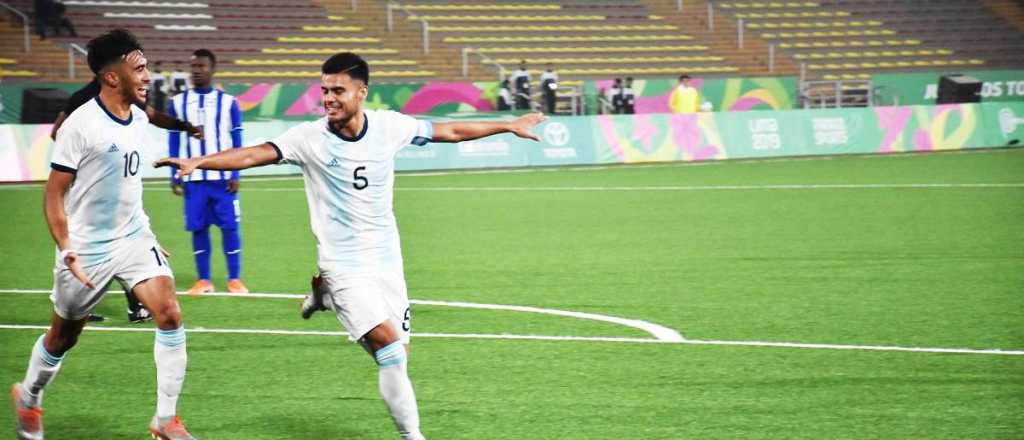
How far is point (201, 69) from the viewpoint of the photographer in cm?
1160

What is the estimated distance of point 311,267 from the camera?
1390cm

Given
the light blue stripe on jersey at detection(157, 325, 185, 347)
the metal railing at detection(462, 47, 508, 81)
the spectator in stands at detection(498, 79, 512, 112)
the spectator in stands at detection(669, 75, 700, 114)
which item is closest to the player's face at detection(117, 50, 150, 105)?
the light blue stripe on jersey at detection(157, 325, 185, 347)

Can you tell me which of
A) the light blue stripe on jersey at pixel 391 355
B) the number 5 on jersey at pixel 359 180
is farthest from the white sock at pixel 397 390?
the number 5 on jersey at pixel 359 180

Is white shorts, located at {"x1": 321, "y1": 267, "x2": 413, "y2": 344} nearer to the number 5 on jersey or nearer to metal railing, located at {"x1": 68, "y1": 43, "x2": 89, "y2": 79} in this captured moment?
the number 5 on jersey

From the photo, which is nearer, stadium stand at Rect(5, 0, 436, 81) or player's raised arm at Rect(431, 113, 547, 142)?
player's raised arm at Rect(431, 113, 547, 142)

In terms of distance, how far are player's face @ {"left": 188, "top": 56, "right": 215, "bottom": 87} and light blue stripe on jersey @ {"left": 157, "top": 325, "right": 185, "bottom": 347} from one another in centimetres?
555

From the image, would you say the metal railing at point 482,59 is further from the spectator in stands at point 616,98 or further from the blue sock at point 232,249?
the blue sock at point 232,249

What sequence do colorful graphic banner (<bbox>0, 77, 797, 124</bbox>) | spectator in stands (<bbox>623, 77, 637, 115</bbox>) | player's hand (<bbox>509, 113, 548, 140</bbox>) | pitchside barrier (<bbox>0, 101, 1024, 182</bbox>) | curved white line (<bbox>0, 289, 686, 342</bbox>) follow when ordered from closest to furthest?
player's hand (<bbox>509, 113, 548, 140</bbox>)
curved white line (<bbox>0, 289, 686, 342</bbox>)
pitchside barrier (<bbox>0, 101, 1024, 182</bbox>)
colorful graphic banner (<bbox>0, 77, 797, 124</bbox>)
spectator in stands (<bbox>623, 77, 637, 115</bbox>)

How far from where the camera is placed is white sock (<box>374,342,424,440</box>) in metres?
5.84

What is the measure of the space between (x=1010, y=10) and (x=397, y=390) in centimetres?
5049

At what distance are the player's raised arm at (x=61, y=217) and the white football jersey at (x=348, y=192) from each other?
3.38ft

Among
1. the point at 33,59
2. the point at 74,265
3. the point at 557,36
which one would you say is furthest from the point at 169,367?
the point at 557,36

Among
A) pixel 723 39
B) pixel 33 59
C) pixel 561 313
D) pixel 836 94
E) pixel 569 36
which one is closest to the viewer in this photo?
pixel 561 313

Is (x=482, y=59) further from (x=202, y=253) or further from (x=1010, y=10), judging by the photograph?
(x=202, y=253)
